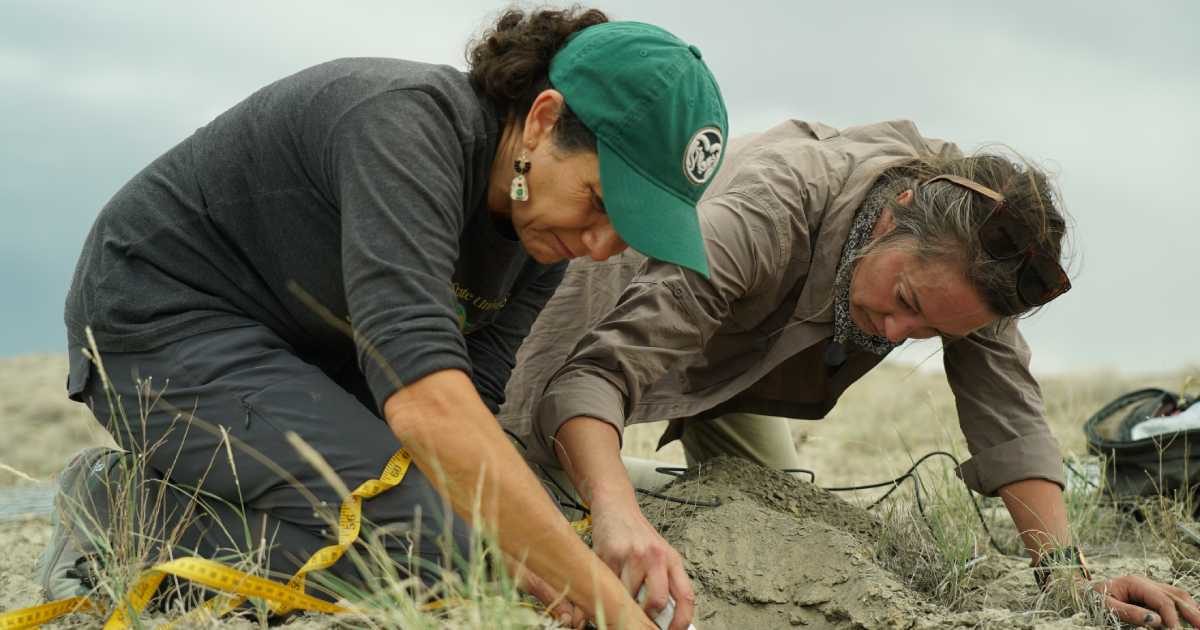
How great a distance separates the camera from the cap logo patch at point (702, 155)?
240 centimetres

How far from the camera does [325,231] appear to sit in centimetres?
259

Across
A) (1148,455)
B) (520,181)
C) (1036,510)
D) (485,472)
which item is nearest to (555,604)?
(485,472)

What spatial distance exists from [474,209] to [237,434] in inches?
28.9

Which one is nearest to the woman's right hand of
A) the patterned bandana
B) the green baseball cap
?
the green baseball cap

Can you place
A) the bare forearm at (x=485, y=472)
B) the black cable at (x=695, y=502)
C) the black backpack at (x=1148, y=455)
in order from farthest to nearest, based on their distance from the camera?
the black backpack at (x=1148, y=455)
the black cable at (x=695, y=502)
the bare forearm at (x=485, y=472)

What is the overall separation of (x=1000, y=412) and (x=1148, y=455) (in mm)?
1565

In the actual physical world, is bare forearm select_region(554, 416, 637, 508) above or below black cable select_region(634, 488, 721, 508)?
above

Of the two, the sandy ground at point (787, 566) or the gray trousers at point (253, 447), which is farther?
the sandy ground at point (787, 566)

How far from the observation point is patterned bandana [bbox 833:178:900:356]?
10.7 ft

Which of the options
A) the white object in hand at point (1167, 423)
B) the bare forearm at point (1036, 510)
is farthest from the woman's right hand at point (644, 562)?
the white object in hand at point (1167, 423)

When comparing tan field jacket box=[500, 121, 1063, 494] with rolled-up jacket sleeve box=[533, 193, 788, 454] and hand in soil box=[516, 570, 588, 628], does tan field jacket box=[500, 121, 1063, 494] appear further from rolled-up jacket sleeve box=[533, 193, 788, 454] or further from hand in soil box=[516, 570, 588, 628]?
hand in soil box=[516, 570, 588, 628]

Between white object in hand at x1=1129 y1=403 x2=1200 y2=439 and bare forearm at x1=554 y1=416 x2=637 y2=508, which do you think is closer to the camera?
bare forearm at x1=554 y1=416 x2=637 y2=508

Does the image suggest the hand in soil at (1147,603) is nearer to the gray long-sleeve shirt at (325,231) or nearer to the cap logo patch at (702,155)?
the cap logo patch at (702,155)

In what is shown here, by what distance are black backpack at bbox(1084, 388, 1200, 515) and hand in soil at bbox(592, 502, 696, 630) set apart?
2640 millimetres
